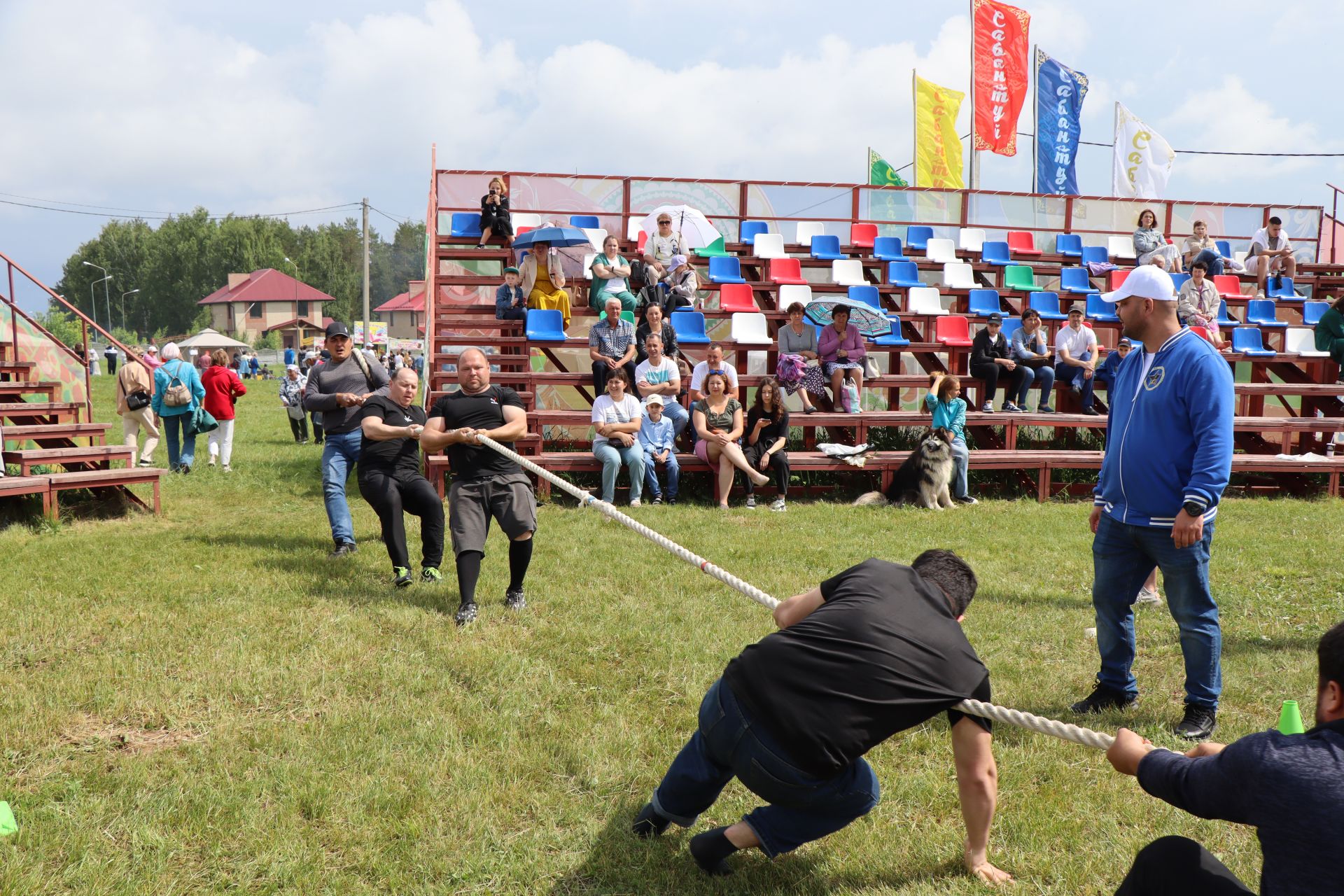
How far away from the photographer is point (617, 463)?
1041 cm

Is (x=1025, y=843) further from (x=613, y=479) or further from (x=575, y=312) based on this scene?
(x=575, y=312)

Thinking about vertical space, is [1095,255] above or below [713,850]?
above

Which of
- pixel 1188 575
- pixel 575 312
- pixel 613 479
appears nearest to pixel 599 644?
pixel 1188 575

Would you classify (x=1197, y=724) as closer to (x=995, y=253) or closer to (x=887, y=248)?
(x=887, y=248)

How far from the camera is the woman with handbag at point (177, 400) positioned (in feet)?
40.9

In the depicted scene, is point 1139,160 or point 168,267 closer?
point 1139,160

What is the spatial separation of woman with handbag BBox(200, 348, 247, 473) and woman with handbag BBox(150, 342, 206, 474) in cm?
24

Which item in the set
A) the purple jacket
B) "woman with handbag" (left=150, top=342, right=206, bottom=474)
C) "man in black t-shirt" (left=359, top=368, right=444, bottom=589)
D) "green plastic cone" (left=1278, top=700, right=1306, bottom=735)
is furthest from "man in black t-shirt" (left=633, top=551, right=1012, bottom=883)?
"woman with handbag" (left=150, top=342, right=206, bottom=474)

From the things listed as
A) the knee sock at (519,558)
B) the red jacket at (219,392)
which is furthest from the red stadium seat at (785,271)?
the knee sock at (519,558)

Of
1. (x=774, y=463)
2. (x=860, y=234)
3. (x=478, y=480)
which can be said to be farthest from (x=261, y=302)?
(x=478, y=480)

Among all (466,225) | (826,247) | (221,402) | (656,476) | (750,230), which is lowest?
(656,476)

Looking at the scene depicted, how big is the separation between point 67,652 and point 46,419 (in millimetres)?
7569

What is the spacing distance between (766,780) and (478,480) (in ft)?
12.6

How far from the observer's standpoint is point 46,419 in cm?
1148
